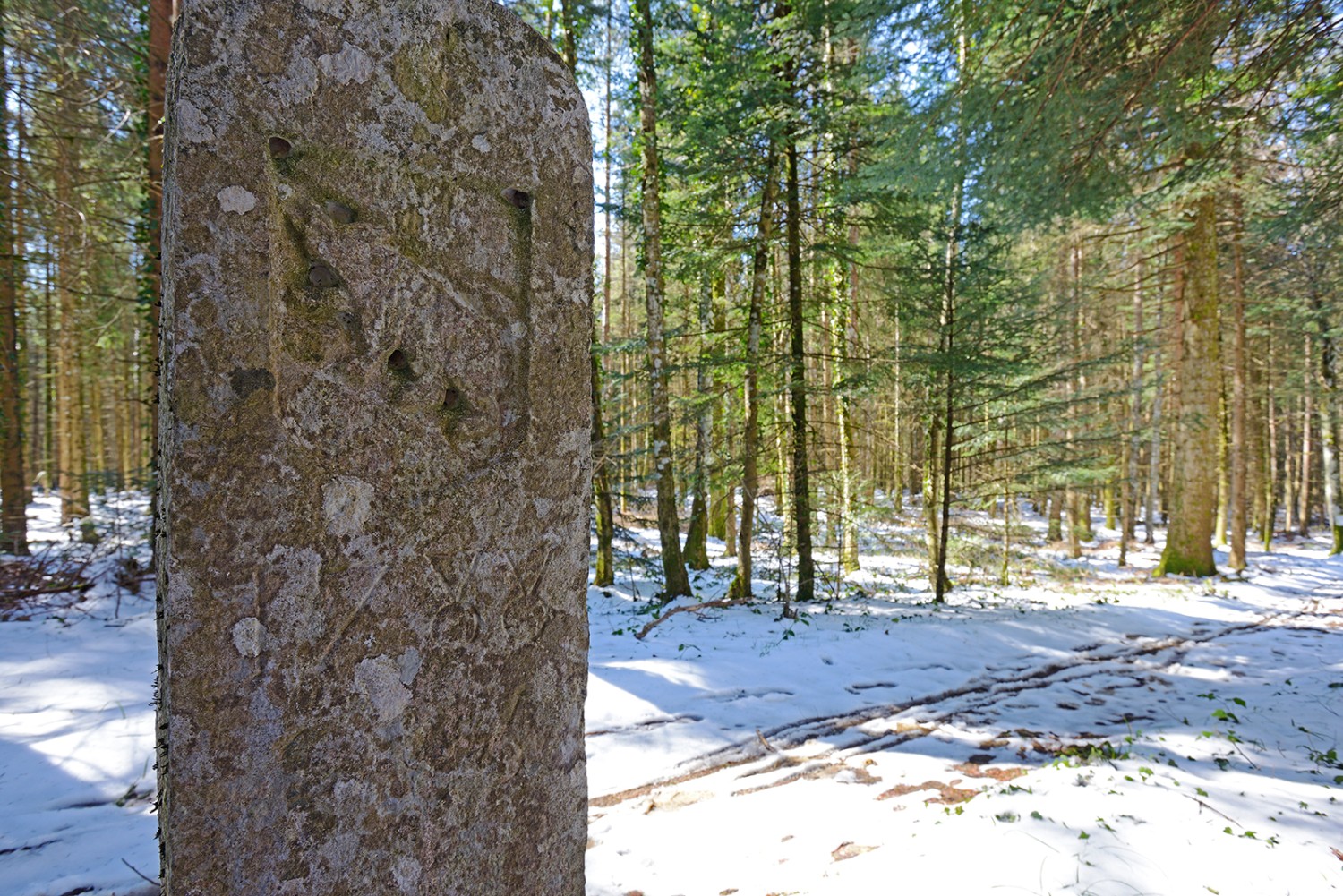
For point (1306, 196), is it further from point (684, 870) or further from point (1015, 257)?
point (1015, 257)

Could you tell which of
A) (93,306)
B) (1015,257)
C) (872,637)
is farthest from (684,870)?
(1015,257)

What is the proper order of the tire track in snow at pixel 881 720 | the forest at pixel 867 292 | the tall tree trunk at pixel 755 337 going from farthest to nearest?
the tall tree trunk at pixel 755 337 < the forest at pixel 867 292 < the tire track in snow at pixel 881 720

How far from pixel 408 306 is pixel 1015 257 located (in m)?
22.0

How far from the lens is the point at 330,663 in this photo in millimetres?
1243

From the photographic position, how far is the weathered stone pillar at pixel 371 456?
115 centimetres

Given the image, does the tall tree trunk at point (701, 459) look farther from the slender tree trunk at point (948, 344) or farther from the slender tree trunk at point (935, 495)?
the slender tree trunk at point (935, 495)

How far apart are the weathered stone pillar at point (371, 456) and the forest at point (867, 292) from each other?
46 centimetres

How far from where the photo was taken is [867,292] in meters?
15.9

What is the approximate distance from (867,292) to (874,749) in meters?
13.5

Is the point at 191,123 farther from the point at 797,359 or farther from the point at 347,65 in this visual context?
the point at 797,359

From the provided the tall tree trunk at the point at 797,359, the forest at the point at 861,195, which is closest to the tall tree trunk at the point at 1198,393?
the forest at the point at 861,195

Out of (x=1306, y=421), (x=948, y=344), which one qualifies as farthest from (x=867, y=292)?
(x=1306, y=421)

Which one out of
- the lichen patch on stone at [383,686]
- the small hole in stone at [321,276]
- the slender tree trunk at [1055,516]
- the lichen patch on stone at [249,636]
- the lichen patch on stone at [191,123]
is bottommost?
the slender tree trunk at [1055,516]

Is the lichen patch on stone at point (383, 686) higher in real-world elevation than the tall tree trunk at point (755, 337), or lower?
lower
